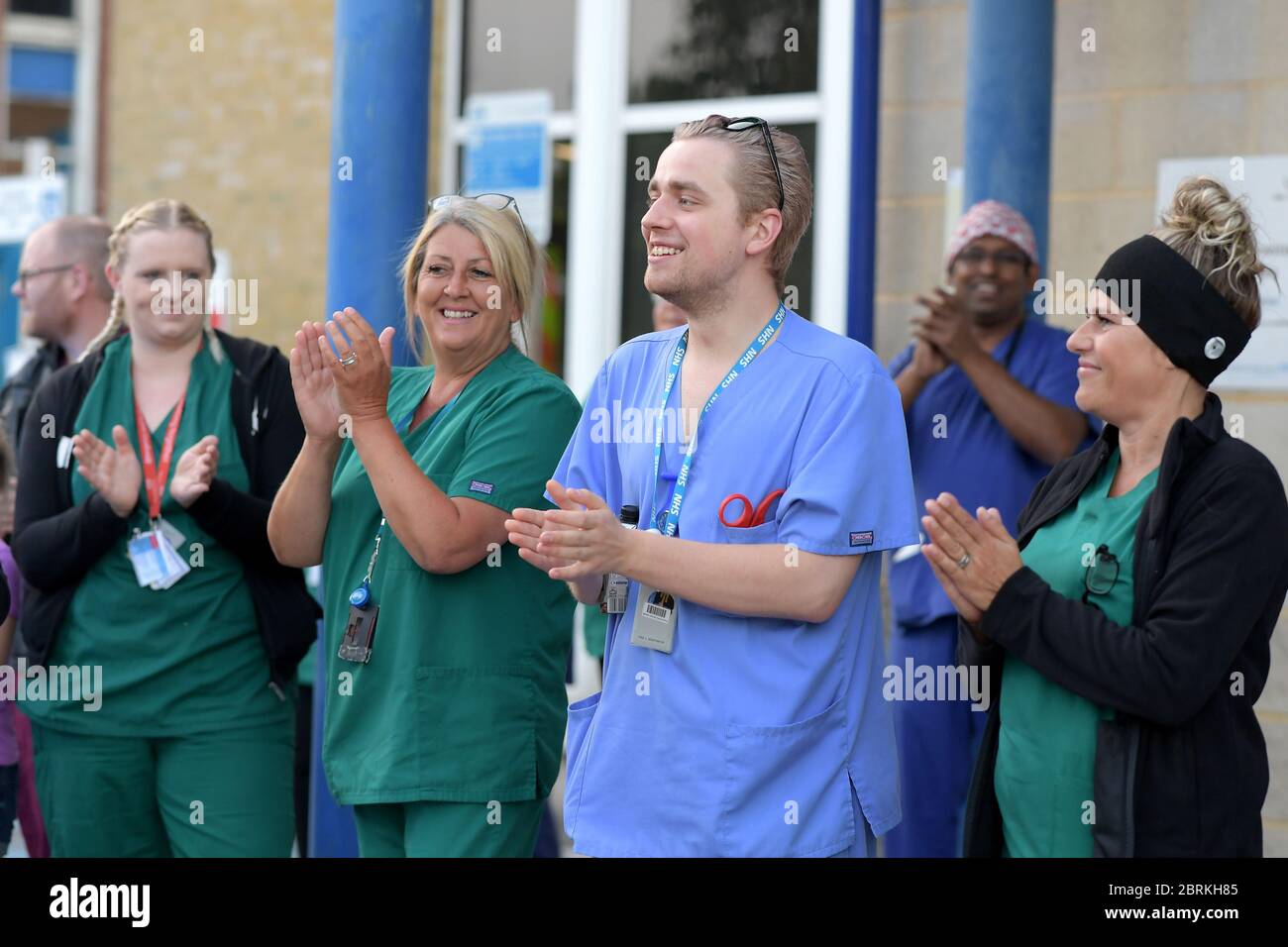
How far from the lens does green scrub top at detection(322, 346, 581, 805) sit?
10.3ft

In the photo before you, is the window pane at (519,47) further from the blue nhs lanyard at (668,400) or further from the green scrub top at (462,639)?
the blue nhs lanyard at (668,400)

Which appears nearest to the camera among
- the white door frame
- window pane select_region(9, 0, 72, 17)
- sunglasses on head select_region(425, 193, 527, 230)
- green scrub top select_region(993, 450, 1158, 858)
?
green scrub top select_region(993, 450, 1158, 858)

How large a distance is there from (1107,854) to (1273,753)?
2.89 metres

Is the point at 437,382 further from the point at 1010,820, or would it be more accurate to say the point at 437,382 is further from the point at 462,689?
the point at 1010,820

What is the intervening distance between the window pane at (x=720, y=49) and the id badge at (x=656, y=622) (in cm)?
470

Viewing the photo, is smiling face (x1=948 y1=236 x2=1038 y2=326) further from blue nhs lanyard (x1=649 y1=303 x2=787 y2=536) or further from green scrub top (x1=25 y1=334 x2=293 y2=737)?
green scrub top (x1=25 y1=334 x2=293 y2=737)

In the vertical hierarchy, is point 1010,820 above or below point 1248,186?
below

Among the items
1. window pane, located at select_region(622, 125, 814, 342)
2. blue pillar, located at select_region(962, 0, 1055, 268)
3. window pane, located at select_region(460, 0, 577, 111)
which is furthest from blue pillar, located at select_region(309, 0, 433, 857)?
window pane, located at select_region(460, 0, 577, 111)

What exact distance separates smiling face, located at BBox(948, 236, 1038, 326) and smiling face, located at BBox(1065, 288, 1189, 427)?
166 cm

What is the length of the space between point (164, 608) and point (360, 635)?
2.35ft

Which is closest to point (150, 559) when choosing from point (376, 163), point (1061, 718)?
point (376, 163)

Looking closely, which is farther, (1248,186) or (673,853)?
(1248,186)
